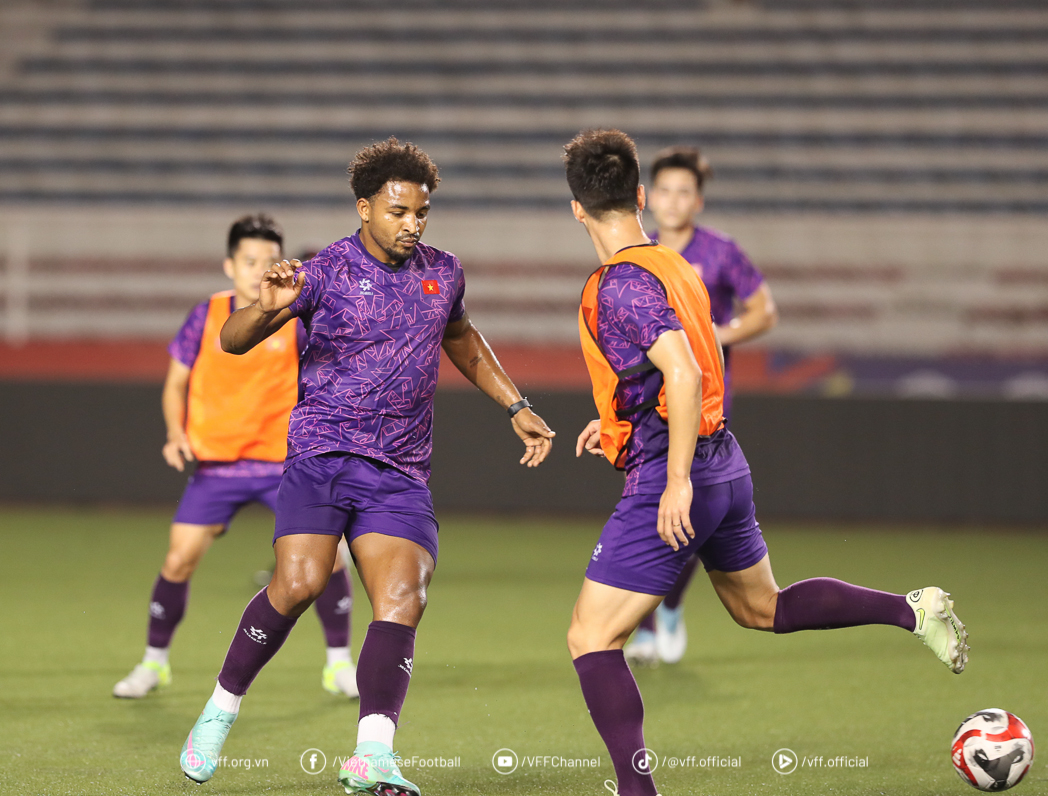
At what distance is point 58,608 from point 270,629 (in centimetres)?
358

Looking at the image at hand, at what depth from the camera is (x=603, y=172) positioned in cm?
346

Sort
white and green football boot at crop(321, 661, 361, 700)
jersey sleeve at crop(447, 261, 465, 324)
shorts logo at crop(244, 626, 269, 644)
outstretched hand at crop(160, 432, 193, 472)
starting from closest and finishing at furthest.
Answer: shorts logo at crop(244, 626, 269, 644)
jersey sleeve at crop(447, 261, 465, 324)
white and green football boot at crop(321, 661, 361, 700)
outstretched hand at crop(160, 432, 193, 472)

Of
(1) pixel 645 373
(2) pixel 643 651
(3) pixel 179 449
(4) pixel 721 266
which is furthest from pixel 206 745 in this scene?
(4) pixel 721 266

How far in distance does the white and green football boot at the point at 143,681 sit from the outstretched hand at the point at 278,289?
79.1 inches

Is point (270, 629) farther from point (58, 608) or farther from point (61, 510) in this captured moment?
point (61, 510)

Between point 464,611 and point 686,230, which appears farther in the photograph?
point 464,611

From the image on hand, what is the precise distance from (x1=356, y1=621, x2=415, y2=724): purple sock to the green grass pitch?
1.43ft

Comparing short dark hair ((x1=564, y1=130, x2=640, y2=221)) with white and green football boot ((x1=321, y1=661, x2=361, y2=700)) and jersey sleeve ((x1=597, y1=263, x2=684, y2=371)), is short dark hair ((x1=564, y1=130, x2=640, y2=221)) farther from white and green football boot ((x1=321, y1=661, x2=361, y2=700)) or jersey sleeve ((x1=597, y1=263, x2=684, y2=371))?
white and green football boot ((x1=321, y1=661, x2=361, y2=700))

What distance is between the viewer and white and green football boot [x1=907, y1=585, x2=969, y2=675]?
361 centimetres

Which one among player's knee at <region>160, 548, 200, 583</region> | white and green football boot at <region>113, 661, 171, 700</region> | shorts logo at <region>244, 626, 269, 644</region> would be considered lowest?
white and green football boot at <region>113, 661, 171, 700</region>

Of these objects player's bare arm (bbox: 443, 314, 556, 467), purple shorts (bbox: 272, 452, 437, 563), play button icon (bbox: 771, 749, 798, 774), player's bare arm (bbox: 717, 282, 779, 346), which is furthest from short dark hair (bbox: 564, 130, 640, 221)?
player's bare arm (bbox: 717, 282, 779, 346)

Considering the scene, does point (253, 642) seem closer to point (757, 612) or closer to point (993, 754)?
point (757, 612)

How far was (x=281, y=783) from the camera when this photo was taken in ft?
12.6

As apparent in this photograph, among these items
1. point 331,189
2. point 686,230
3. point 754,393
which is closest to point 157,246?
point 331,189
